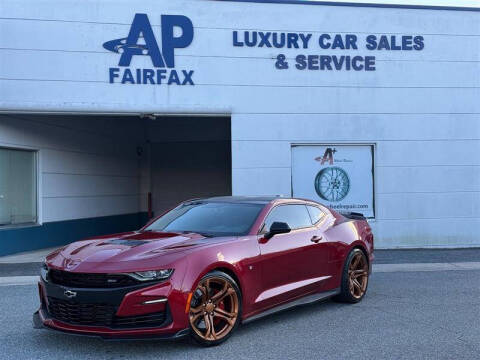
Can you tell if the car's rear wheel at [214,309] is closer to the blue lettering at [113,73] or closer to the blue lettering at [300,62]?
the blue lettering at [113,73]

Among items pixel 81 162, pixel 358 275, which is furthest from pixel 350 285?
pixel 81 162

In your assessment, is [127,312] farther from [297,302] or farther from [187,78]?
[187,78]

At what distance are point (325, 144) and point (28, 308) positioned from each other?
8.27 m

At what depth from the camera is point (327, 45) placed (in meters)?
13.3

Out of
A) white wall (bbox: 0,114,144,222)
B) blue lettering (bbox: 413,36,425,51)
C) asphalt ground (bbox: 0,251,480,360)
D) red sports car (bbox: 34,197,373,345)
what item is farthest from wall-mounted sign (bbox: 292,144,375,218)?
white wall (bbox: 0,114,144,222)

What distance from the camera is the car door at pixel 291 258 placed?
599cm

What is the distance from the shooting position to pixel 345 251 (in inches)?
286

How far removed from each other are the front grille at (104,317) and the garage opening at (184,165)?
1475 cm

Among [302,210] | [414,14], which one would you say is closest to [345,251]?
[302,210]

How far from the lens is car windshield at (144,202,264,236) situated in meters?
6.15

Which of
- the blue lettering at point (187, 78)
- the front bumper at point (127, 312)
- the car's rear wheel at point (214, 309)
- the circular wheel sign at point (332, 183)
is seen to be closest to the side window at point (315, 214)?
the car's rear wheel at point (214, 309)

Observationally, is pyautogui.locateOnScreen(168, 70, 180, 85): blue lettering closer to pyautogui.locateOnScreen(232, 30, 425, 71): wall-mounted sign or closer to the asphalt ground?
pyautogui.locateOnScreen(232, 30, 425, 71): wall-mounted sign

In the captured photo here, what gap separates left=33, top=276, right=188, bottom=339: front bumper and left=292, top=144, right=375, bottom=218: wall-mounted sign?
28.2ft

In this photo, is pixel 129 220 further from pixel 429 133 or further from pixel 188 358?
pixel 188 358
